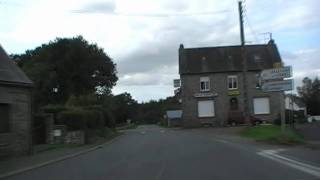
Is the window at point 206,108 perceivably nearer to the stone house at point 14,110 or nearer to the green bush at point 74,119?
the green bush at point 74,119

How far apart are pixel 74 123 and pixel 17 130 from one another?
13984mm

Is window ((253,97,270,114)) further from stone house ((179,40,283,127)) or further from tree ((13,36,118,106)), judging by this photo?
tree ((13,36,118,106))

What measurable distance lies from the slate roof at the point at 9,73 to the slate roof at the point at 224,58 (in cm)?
4790

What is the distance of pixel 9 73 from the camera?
99.5 ft

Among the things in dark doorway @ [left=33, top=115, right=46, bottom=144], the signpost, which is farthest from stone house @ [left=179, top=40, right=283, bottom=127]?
the signpost

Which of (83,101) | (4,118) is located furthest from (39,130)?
(83,101)

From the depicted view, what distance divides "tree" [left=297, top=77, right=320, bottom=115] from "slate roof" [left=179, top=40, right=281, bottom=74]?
38.4 meters

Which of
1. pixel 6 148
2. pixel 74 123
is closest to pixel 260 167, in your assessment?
pixel 6 148

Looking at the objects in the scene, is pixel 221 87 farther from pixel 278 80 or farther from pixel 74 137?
pixel 278 80

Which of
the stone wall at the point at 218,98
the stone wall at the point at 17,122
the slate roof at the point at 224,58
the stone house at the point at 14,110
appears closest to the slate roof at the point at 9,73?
the stone house at the point at 14,110

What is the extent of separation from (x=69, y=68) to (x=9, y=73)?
59.0m

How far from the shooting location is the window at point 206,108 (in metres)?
77.4

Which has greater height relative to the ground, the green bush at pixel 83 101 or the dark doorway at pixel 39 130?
the green bush at pixel 83 101

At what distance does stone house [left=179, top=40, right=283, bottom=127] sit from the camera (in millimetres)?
76938
